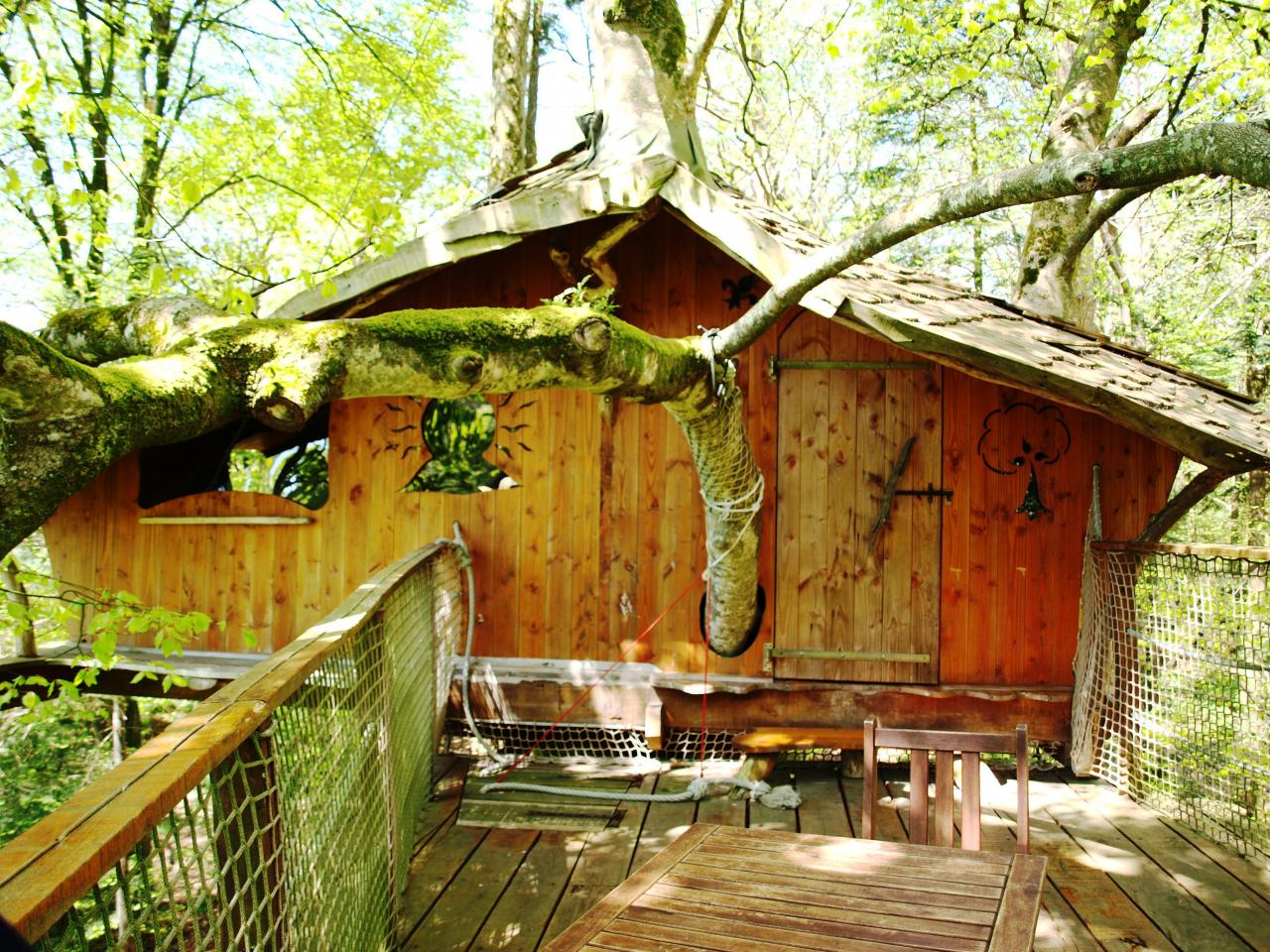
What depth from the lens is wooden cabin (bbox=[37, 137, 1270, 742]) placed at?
5684 mm

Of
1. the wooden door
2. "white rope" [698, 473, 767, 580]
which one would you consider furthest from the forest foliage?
"white rope" [698, 473, 767, 580]

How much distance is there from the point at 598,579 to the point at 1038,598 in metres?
2.71

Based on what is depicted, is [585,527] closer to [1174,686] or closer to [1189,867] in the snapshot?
[1174,686]

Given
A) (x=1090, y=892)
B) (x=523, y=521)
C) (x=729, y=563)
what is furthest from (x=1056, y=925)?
(x=523, y=521)

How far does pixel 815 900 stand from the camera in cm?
238

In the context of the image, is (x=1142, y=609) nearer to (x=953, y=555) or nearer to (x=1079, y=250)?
(x=953, y=555)

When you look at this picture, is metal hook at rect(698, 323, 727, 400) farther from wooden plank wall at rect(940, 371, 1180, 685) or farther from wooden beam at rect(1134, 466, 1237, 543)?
wooden beam at rect(1134, 466, 1237, 543)

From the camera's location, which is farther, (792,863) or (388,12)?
(388,12)

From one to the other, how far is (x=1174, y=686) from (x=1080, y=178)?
3.68m

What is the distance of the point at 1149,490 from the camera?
18.6 feet

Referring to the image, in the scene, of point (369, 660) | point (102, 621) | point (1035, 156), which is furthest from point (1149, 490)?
point (1035, 156)

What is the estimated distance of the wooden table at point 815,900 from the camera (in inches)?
83.7

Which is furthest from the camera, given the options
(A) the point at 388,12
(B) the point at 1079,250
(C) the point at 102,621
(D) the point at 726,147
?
(D) the point at 726,147

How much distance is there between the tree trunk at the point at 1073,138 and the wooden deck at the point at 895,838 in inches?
179
